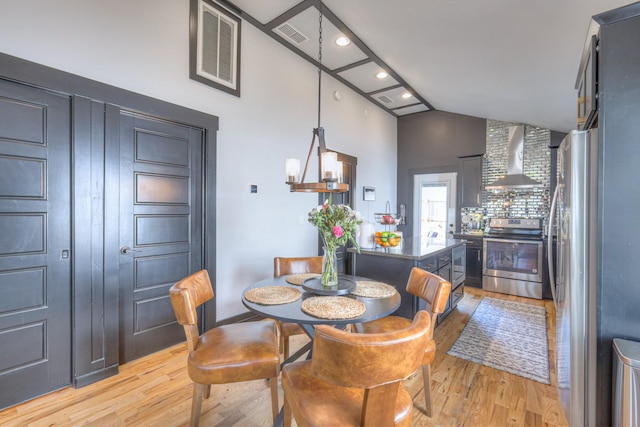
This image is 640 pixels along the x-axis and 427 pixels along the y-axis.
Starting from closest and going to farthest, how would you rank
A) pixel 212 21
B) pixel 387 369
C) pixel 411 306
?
pixel 387 369 → pixel 411 306 → pixel 212 21

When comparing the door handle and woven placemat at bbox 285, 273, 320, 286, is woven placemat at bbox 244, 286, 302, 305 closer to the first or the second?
woven placemat at bbox 285, 273, 320, 286

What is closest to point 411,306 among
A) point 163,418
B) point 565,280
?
point 565,280

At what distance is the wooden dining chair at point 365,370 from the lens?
1007 millimetres

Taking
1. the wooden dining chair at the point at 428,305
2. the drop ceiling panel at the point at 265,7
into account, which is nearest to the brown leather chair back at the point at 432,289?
the wooden dining chair at the point at 428,305

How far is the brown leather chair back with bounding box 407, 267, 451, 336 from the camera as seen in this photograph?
5.87 ft

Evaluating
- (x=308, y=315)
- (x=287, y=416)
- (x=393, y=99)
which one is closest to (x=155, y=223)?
(x=308, y=315)

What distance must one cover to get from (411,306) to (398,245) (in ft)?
2.50

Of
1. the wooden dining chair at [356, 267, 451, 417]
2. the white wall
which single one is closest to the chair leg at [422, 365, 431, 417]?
the wooden dining chair at [356, 267, 451, 417]

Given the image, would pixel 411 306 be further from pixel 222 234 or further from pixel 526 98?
pixel 526 98

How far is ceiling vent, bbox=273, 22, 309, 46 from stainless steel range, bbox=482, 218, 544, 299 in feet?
13.8

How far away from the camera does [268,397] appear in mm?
2113

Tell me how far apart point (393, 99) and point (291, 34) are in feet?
8.64

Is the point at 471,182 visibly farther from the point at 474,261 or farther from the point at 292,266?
the point at 292,266

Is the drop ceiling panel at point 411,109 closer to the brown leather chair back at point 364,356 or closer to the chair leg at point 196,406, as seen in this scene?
the brown leather chair back at point 364,356
